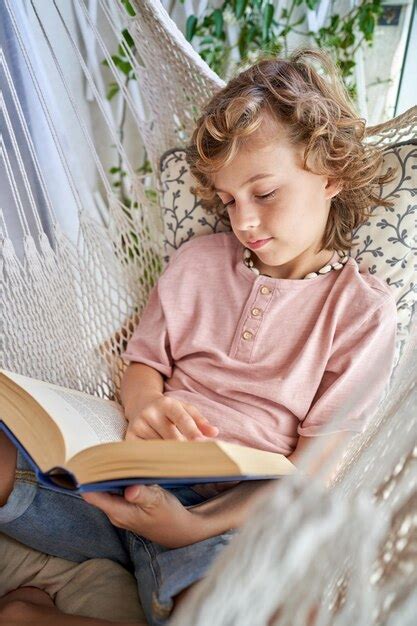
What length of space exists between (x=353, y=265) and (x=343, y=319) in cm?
10

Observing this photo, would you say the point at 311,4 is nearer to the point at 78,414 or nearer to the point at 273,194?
the point at 273,194

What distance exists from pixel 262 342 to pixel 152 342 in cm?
18

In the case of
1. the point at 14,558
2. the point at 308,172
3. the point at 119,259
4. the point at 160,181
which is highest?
the point at 308,172

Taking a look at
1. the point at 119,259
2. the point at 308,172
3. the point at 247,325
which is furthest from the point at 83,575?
the point at 308,172

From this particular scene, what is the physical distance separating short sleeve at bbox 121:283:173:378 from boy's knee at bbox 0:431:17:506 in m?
0.22

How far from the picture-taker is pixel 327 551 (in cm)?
42

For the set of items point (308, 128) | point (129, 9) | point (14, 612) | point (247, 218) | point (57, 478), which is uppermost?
point (129, 9)

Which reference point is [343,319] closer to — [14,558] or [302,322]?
[302,322]

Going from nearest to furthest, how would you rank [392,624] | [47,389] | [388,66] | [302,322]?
1. [392,624]
2. [47,389]
3. [302,322]
4. [388,66]

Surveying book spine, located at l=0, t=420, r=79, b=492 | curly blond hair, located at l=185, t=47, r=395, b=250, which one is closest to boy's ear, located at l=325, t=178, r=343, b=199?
curly blond hair, located at l=185, t=47, r=395, b=250

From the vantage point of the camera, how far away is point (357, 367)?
32.8 inches

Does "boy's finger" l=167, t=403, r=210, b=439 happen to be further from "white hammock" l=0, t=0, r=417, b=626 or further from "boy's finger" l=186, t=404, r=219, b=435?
"white hammock" l=0, t=0, r=417, b=626

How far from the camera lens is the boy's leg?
82cm

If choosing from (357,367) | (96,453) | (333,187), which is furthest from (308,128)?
(96,453)
